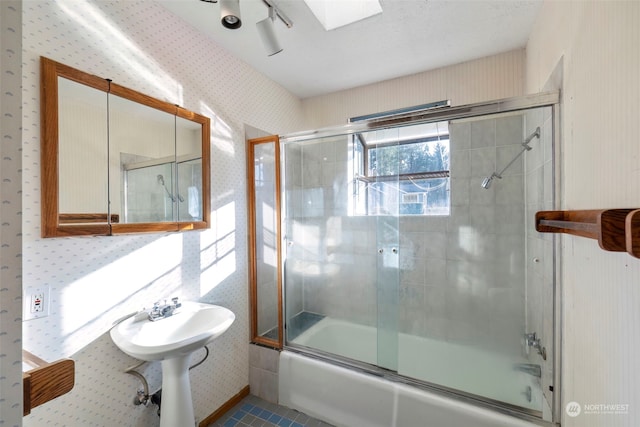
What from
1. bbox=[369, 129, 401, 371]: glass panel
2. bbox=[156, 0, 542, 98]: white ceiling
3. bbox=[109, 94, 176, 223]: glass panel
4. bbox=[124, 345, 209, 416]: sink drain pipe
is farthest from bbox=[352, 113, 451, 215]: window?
bbox=[124, 345, 209, 416]: sink drain pipe

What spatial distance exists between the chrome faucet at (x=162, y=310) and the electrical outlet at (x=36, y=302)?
16.5 inches

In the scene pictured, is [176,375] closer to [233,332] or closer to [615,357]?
[233,332]

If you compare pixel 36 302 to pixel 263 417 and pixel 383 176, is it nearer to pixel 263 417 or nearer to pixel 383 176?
pixel 263 417

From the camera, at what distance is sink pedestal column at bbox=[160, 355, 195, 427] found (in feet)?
4.50

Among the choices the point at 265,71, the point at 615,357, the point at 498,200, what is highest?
the point at 265,71

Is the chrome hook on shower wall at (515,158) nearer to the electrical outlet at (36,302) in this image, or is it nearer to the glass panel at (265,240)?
the glass panel at (265,240)

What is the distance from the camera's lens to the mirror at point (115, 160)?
1.15 metres

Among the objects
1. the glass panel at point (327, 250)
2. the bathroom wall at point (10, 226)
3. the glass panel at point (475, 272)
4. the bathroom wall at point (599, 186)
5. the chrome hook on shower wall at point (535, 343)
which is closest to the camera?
the bathroom wall at point (10, 226)

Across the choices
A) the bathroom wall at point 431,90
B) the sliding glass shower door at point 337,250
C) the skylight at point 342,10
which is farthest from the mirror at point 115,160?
the bathroom wall at point 431,90

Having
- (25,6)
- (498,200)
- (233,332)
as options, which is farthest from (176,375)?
(498,200)

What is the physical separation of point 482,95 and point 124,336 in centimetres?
281

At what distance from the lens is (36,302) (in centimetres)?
110

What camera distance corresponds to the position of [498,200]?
6.35 ft

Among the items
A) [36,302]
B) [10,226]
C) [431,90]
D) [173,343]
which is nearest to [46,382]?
[10,226]
